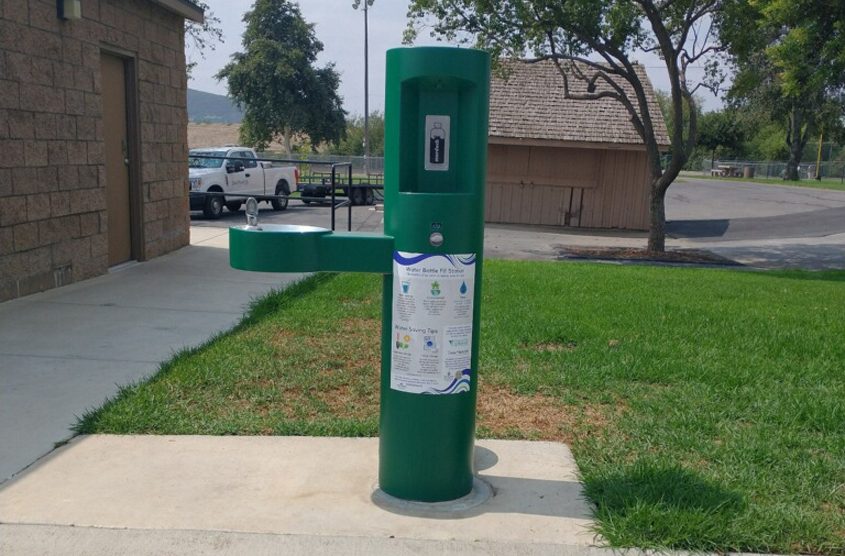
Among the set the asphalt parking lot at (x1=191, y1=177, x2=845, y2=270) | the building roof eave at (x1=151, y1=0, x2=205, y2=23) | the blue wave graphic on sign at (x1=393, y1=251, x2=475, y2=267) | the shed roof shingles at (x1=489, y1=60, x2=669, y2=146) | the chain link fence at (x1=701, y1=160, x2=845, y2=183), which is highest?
the building roof eave at (x1=151, y1=0, x2=205, y2=23)

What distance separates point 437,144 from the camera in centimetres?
353

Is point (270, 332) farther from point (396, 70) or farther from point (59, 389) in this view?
point (396, 70)

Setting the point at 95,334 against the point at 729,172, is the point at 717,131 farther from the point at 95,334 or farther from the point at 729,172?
the point at 95,334

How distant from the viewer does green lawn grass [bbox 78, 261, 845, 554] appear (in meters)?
3.66

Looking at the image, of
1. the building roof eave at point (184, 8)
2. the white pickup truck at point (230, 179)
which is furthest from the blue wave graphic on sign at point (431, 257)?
the white pickup truck at point (230, 179)

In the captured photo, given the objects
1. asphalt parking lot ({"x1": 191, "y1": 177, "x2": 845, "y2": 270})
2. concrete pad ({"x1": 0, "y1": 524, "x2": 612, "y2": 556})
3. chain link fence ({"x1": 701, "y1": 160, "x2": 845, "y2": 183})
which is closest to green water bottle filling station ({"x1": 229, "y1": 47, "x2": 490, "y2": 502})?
concrete pad ({"x1": 0, "y1": 524, "x2": 612, "y2": 556})

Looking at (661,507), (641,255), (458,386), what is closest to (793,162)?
(641,255)

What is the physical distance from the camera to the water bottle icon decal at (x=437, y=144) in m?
3.52

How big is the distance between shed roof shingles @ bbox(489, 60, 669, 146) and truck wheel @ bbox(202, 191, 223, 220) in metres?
7.94

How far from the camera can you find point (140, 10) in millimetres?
10094

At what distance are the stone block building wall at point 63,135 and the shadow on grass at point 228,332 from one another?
216 cm

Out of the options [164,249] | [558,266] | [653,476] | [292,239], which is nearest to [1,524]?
[292,239]

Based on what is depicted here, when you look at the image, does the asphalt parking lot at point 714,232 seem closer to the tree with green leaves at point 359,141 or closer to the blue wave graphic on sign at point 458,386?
the blue wave graphic on sign at point 458,386

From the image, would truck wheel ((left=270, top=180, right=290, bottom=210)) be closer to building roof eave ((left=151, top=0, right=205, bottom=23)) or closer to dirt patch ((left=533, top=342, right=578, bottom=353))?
building roof eave ((left=151, top=0, right=205, bottom=23))
